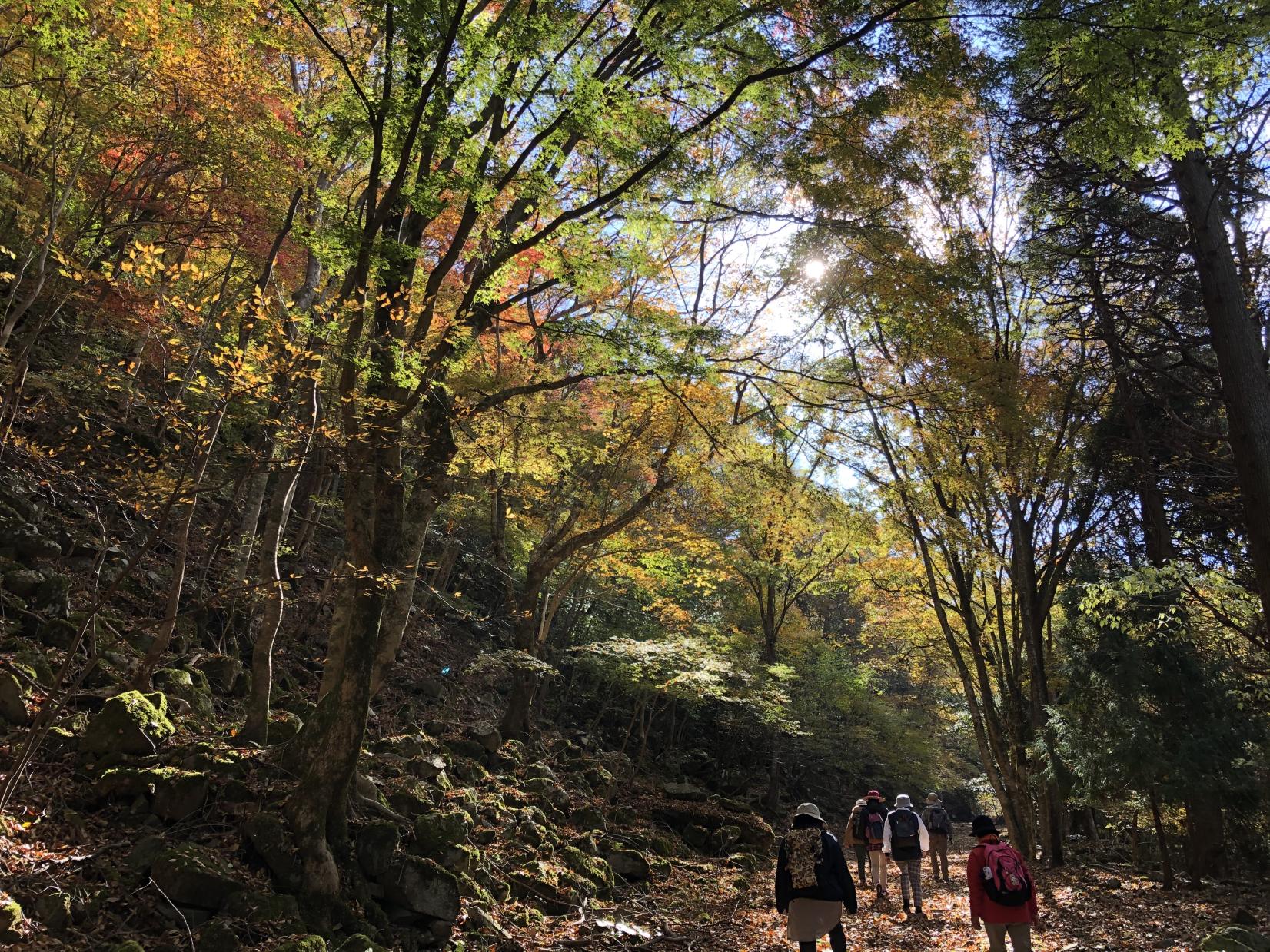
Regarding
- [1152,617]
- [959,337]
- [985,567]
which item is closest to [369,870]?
[959,337]

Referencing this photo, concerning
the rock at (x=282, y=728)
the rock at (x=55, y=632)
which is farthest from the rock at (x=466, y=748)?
the rock at (x=55, y=632)

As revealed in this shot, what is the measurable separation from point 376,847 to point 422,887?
0.53 m

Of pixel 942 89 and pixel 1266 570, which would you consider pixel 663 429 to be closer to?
pixel 942 89

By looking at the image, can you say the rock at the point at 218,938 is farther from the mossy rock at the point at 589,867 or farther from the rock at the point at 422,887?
the mossy rock at the point at 589,867

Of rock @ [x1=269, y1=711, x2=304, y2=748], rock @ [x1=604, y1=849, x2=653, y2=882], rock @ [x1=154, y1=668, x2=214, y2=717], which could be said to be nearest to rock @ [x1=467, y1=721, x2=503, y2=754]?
rock @ [x1=604, y1=849, x2=653, y2=882]

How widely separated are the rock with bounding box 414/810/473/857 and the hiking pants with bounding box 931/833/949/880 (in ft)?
26.5

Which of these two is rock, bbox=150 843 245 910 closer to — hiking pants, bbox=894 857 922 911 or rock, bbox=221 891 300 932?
rock, bbox=221 891 300 932

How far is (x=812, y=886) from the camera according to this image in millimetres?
5113

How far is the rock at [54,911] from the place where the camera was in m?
3.92

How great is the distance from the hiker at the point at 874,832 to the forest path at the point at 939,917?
278 millimetres

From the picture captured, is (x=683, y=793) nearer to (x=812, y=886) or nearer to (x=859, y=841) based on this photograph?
(x=859, y=841)

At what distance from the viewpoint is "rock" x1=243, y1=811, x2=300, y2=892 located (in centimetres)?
514

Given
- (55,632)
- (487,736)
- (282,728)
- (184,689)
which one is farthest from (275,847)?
(487,736)

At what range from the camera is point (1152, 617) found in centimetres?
1002
